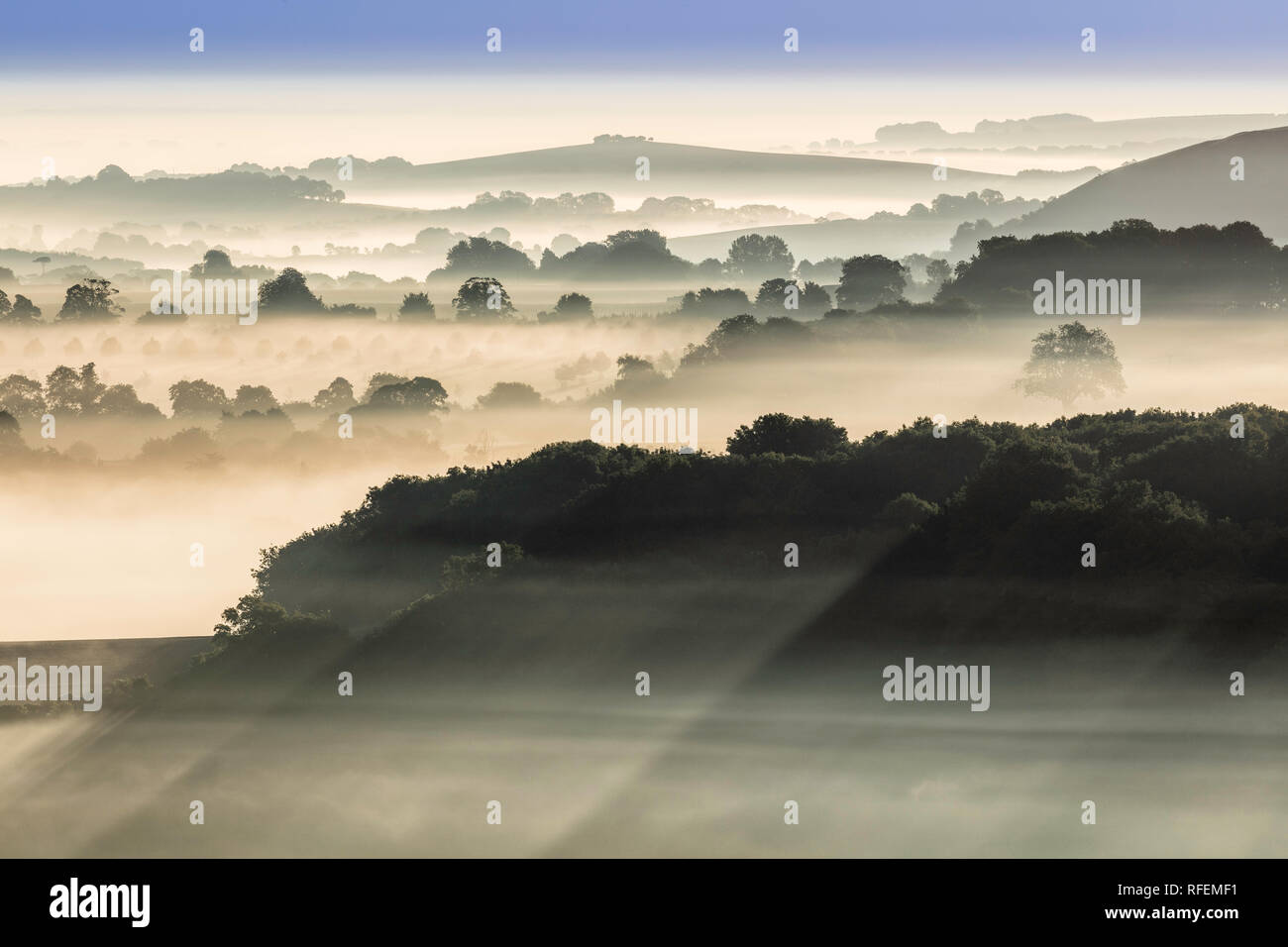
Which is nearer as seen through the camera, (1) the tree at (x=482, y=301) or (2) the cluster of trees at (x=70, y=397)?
(2) the cluster of trees at (x=70, y=397)

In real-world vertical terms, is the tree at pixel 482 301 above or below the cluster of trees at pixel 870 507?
above

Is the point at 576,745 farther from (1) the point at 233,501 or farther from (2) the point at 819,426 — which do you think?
(1) the point at 233,501

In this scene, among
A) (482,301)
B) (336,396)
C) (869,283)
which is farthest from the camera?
(869,283)

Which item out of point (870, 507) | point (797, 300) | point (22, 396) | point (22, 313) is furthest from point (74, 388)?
point (870, 507)

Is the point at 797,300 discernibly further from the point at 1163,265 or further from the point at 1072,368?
the point at 1072,368

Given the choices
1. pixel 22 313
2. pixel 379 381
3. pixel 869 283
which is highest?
pixel 869 283

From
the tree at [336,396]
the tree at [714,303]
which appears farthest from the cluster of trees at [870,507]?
the tree at [714,303]

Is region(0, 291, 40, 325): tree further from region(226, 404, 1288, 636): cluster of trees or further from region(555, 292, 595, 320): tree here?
region(226, 404, 1288, 636): cluster of trees

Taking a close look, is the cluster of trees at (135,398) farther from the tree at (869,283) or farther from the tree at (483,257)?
the tree at (869,283)
